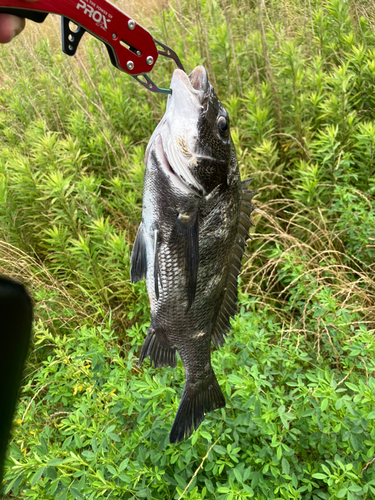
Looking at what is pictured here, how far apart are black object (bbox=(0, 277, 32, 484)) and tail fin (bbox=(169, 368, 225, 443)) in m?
1.30

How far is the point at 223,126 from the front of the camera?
149 cm

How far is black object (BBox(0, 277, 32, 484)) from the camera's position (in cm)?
38

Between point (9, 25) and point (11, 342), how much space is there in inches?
50.4

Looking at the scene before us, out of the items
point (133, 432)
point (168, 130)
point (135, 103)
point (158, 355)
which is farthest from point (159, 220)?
point (135, 103)

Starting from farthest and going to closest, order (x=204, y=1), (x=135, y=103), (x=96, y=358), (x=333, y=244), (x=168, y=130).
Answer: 1. (x=204, y=1)
2. (x=135, y=103)
3. (x=333, y=244)
4. (x=96, y=358)
5. (x=168, y=130)

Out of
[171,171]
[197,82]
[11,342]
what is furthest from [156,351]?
[11,342]

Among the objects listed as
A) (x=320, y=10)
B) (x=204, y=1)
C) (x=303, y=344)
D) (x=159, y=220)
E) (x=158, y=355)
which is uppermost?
(x=204, y=1)

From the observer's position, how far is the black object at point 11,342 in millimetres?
383

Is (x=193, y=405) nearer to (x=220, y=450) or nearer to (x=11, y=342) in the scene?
(x=220, y=450)

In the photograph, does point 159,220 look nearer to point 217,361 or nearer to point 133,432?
point 217,361

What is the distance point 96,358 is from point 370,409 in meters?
1.32

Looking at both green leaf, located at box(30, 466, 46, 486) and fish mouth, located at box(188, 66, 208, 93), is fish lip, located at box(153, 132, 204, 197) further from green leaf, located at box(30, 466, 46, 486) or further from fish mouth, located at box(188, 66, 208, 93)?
green leaf, located at box(30, 466, 46, 486)

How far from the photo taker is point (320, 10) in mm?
4430

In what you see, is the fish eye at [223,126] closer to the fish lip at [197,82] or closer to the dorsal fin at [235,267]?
the fish lip at [197,82]
